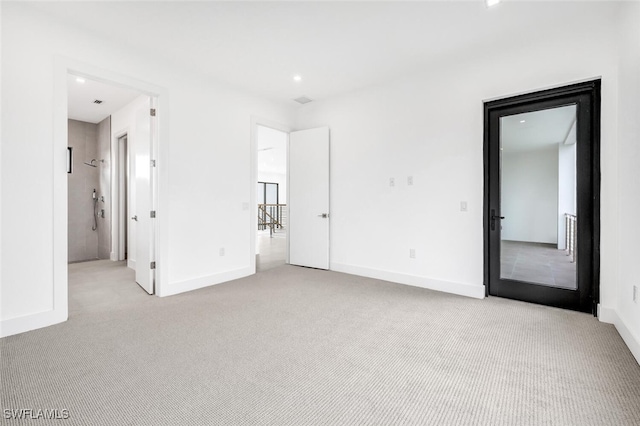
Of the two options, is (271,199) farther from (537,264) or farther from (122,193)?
(537,264)

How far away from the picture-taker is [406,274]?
3951 millimetres

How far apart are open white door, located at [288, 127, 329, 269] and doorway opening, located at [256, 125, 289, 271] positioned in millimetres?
241

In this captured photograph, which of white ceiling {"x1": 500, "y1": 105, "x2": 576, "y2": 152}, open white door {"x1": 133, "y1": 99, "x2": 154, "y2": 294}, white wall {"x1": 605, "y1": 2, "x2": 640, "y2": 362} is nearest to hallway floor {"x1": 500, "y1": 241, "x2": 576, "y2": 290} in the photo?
white wall {"x1": 605, "y1": 2, "x2": 640, "y2": 362}

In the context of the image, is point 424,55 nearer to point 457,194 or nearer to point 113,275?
point 457,194

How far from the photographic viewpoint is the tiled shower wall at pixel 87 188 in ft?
18.5

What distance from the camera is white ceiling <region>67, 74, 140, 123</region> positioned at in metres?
4.13

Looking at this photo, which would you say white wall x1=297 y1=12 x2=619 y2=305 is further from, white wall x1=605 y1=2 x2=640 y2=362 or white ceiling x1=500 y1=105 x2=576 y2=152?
white ceiling x1=500 y1=105 x2=576 y2=152

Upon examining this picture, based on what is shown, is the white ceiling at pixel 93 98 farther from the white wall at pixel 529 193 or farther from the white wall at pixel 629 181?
the white wall at pixel 629 181

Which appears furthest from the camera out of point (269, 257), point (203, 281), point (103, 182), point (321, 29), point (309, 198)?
Result: point (269, 257)

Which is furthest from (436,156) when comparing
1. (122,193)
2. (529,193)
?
(122,193)

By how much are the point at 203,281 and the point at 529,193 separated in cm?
413

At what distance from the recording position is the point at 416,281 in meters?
3.86

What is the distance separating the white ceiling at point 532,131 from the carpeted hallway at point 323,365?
69.8 inches

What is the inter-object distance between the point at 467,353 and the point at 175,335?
224 cm
